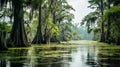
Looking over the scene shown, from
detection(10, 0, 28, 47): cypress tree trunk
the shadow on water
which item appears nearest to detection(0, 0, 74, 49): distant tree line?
detection(10, 0, 28, 47): cypress tree trunk

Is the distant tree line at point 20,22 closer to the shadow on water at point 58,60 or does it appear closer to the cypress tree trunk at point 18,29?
the cypress tree trunk at point 18,29

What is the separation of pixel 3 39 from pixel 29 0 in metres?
13.1

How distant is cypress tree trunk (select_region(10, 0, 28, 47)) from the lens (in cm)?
3881

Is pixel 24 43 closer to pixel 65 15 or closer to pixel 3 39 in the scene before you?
pixel 3 39

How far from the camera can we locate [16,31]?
39.3 m

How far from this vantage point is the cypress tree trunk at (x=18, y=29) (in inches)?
1528

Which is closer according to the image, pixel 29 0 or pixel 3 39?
pixel 3 39

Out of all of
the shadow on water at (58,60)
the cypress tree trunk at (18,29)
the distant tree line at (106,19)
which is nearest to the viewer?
the shadow on water at (58,60)

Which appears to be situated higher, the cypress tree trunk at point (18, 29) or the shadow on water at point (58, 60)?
the cypress tree trunk at point (18, 29)

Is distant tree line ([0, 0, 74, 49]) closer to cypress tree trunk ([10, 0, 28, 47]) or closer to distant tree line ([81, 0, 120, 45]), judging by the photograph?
cypress tree trunk ([10, 0, 28, 47])

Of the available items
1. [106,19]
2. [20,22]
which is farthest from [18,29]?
[106,19]

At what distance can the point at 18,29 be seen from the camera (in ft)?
130

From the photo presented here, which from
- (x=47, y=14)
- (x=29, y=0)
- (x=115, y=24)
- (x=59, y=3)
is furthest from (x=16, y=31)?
(x=59, y=3)

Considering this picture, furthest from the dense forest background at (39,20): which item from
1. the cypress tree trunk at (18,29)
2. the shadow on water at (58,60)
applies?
the shadow on water at (58,60)
